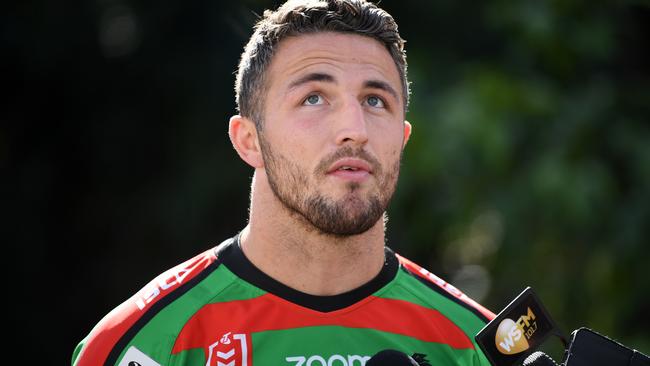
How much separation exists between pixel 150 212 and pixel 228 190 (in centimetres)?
73

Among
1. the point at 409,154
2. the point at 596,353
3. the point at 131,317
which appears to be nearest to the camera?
the point at 596,353

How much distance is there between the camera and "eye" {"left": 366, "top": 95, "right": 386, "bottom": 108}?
3562mm

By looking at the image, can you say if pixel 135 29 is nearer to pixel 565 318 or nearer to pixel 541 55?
pixel 541 55

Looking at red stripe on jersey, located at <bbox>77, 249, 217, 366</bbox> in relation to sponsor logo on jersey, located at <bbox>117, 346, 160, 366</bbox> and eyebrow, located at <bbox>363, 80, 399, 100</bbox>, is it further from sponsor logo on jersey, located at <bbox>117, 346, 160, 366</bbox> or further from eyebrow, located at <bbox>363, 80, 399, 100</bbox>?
eyebrow, located at <bbox>363, 80, 399, 100</bbox>

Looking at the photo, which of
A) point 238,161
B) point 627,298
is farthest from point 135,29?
point 627,298

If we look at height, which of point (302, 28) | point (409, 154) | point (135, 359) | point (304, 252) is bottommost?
point (135, 359)

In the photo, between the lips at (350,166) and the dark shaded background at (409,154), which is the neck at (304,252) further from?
the dark shaded background at (409,154)

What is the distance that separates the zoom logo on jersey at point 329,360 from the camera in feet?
11.1

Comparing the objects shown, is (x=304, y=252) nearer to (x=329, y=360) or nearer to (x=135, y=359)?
(x=329, y=360)

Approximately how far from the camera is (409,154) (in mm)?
6871

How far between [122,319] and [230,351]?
40 centimetres

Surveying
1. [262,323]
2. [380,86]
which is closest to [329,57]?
[380,86]

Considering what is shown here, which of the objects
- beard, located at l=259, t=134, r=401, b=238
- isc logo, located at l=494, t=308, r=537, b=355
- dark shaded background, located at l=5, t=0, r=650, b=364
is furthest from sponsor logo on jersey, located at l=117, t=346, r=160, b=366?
dark shaded background, located at l=5, t=0, r=650, b=364

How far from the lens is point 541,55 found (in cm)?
730
